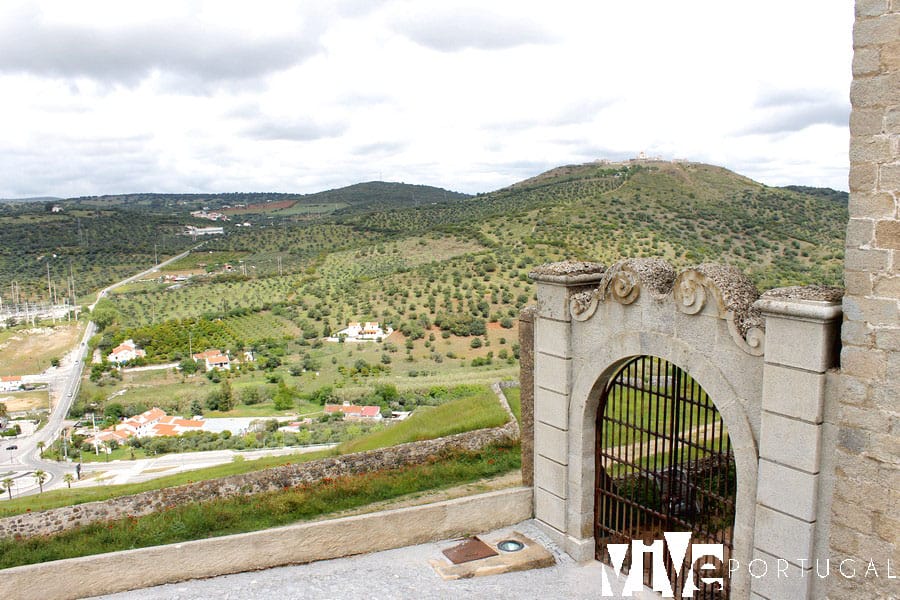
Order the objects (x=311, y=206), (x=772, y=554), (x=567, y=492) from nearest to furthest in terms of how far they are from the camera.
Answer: (x=772, y=554) < (x=567, y=492) < (x=311, y=206)

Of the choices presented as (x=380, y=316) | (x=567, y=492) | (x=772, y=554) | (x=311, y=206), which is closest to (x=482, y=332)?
(x=380, y=316)

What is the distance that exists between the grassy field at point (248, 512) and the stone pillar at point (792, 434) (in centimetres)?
729

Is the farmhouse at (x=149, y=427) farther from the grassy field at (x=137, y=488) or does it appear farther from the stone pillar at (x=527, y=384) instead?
the stone pillar at (x=527, y=384)

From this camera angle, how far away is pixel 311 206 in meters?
179

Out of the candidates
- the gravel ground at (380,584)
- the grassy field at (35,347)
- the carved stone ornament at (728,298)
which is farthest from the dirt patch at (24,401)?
the carved stone ornament at (728,298)

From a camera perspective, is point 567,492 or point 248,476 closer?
point 567,492

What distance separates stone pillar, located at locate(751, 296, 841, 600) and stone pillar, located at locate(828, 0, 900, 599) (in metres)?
0.41

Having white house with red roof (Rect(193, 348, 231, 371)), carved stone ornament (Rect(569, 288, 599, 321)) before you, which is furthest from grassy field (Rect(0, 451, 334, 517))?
white house with red roof (Rect(193, 348, 231, 371))

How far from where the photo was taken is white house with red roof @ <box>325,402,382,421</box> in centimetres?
3303

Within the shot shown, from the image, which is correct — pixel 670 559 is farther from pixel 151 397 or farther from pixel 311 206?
pixel 311 206

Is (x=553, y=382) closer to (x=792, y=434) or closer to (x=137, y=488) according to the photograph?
(x=792, y=434)

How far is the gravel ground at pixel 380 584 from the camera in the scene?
7957 mm

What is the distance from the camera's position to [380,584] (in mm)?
8219

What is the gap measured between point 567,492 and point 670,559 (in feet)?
5.23
